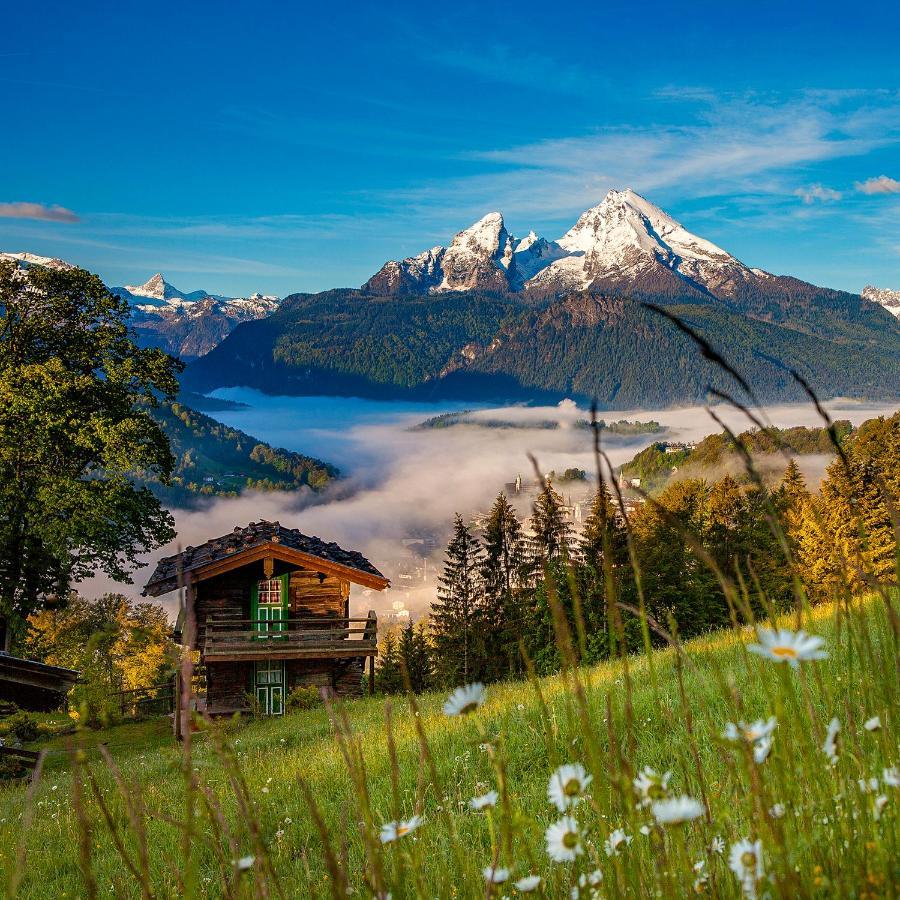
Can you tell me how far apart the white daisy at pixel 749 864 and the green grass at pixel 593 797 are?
0.03m

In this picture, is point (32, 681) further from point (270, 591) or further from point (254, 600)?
point (270, 591)

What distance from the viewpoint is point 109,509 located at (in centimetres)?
2478

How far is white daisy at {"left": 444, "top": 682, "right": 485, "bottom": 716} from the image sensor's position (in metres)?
1.51

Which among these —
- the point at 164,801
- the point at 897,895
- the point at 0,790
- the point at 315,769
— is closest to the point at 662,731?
the point at 315,769

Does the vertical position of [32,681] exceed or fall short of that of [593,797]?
it falls short

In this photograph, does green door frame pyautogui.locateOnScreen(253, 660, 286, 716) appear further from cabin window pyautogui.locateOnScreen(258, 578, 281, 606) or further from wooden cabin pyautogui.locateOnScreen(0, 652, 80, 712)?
wooden cabin pyautogui.locateOnScreen(0, 652, 80, 712)

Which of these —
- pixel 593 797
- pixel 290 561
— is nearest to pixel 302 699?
pixel 290 561

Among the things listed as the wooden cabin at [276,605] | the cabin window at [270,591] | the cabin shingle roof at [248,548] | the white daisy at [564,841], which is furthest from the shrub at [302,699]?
the white daisy at [564,841]

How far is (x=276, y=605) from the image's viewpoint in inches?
1213

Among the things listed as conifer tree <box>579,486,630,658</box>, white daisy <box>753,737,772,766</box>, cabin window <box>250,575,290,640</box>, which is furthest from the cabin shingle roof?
white daisy <box>753,737,772,766</box>

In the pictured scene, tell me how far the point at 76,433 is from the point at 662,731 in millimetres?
22502

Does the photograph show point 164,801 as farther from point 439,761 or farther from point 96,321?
point 96,321

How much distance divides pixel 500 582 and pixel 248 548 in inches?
1295

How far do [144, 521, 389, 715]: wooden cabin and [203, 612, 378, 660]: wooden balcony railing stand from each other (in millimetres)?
53
